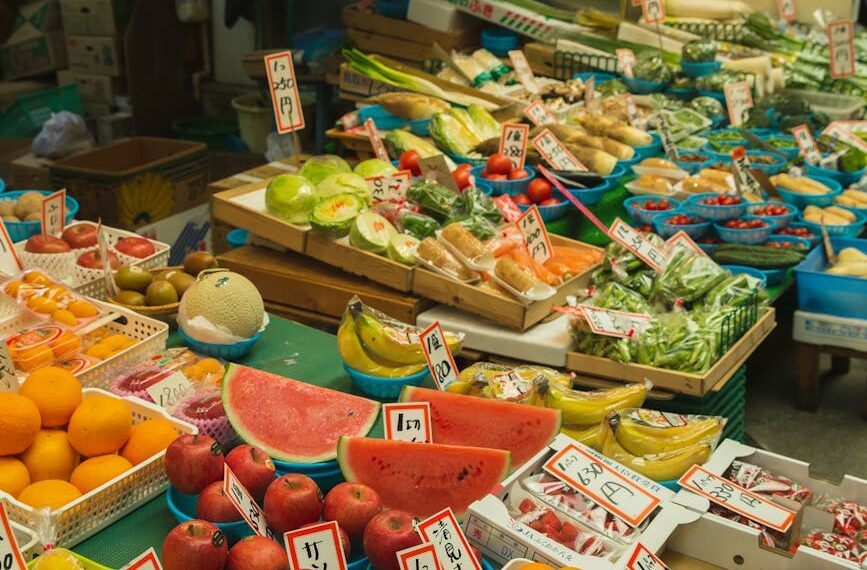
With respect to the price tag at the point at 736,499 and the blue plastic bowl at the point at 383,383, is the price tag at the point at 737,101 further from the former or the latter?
the price tag at the point at 736,499

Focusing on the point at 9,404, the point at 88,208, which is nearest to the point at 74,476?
the point at 9,404

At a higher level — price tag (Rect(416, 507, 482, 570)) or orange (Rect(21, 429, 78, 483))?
price tag (Rect(416, 507, 482, 570))

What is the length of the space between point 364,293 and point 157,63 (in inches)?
181

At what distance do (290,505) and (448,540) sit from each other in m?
0.30

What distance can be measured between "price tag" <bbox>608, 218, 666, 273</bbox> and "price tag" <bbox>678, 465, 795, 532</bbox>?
1.20 metres

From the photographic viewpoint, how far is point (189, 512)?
6.56ft

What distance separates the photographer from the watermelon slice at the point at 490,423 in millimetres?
2205

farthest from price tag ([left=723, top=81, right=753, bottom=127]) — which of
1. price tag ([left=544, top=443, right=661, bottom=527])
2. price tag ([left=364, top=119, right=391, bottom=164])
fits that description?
price tag ([left=544, top=443, right=661, bottom=527])

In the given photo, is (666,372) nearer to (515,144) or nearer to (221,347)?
(221,347)

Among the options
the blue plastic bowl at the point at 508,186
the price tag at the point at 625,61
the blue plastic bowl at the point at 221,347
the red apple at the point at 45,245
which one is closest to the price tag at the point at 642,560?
the blue plastic bowl at the point at 221,347

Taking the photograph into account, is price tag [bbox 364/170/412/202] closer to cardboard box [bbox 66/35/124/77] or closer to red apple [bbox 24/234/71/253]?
red apple [bbox 24/234/71/253]

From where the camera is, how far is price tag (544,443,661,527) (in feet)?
6.41

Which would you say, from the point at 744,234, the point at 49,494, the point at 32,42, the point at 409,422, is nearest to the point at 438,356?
the point at 409,422

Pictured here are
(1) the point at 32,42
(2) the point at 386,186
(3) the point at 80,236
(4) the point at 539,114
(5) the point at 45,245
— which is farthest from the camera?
(1) the point at 32,42
